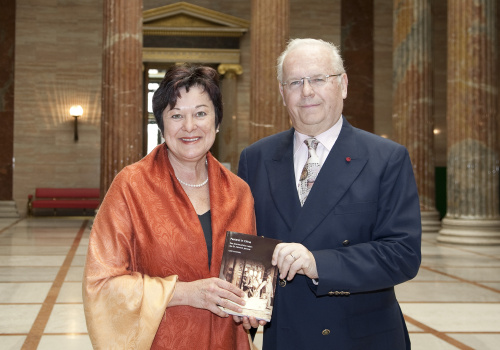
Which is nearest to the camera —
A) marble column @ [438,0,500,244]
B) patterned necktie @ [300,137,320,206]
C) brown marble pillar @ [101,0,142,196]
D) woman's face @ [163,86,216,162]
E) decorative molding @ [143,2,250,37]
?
woman's face @ [163,86,216,162]

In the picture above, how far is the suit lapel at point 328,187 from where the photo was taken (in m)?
2.63

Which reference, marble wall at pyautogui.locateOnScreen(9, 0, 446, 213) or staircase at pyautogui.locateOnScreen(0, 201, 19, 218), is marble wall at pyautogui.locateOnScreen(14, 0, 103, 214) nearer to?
marble wall at pyautogui.locateOnScreen(9, 0, 446, 213)

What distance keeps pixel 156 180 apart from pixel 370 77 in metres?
20.1

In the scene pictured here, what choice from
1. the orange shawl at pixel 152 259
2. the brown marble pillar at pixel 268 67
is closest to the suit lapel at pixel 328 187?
the orange shawl at pixel 152 259

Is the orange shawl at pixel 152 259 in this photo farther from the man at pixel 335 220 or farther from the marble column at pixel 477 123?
the marble column at pixel 477 123

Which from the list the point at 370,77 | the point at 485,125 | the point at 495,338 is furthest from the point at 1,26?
the point at 495,338

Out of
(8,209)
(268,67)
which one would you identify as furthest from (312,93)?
(8,209)

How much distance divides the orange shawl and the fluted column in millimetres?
17600

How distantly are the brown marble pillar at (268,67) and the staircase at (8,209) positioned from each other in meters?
10.8

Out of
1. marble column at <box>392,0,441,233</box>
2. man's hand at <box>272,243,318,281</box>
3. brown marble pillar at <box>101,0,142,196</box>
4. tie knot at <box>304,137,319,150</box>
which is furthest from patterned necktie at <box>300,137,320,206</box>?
marble column at <box>392,0,441,233</box>

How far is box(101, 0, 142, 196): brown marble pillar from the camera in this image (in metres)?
12.4

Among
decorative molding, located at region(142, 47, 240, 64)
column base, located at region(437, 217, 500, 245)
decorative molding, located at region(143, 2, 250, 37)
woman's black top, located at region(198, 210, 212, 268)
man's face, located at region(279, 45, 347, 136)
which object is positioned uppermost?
decorative molding, located at region(143, 2, 250, 37)

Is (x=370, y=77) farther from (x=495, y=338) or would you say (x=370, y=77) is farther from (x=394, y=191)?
(x=394, y=191)

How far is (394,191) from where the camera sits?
2.61 meters
